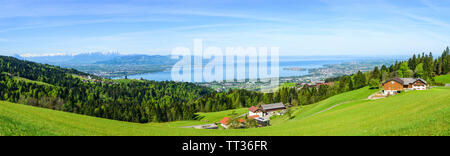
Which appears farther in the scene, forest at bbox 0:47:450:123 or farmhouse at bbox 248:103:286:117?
forest at bbox 0:47:450:123

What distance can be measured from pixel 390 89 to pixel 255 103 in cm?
5610

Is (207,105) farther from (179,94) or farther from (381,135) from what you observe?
(381,135)

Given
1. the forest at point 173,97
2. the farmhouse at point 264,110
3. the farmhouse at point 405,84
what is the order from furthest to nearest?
the forest at point 173,97, the farmhouse at point 264,110, the farmhouse at point 405,84

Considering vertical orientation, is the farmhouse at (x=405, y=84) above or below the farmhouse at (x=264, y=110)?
above

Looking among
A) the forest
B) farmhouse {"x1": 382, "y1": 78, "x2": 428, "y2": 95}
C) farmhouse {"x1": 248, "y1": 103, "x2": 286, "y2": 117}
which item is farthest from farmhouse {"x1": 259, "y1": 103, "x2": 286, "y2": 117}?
farmhouse {"x1": 382, "y1": 78, "x2": 428, "y2": 95}

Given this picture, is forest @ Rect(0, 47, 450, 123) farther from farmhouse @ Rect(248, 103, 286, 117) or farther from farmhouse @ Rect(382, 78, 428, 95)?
farmhouse @ Rect(248, 103, 286, 117)

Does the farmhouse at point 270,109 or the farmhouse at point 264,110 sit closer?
the farmhouse at point 264,110

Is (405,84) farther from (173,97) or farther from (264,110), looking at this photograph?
(173,97)

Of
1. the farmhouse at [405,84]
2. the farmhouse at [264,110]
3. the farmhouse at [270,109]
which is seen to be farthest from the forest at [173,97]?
the farmhouse at [264,110]

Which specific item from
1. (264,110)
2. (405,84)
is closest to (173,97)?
(264,110)

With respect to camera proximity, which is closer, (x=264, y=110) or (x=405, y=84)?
(x=405, y=84)

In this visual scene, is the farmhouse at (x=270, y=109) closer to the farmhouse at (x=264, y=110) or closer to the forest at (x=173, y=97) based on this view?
the farmhouse at (x=264, y=110)

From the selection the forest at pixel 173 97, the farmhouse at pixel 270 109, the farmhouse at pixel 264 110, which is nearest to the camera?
the farmhouse at pixel 264 110

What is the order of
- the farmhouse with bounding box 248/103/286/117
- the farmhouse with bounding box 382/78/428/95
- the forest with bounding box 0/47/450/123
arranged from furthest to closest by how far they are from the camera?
the forest with bounding box 0/47/450/123
the farmhouse with bounding box 248/103/286/117
the farmhouse with bounding box 382/78/428/95
